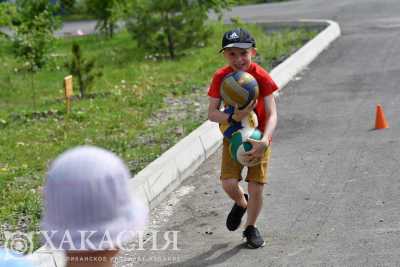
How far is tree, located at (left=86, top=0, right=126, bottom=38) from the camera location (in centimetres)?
A: 2511

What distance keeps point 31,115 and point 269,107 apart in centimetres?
782

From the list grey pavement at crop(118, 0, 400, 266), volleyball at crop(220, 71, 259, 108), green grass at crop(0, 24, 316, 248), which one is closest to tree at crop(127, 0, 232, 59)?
green grass at crop(0, 24, 316, 248)

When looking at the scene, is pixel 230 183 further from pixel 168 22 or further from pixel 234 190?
pixel 168 22

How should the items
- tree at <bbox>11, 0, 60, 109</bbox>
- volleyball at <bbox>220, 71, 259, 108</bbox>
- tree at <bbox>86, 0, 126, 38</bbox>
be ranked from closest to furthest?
volleyball at <bbox>220, 71, 259, 108</bbox> < tree at <bbox>11, 0, 60, 109</bbox> < tree at <bbox>86, 0, 126, 38</bbox>

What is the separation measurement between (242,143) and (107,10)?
1963cm

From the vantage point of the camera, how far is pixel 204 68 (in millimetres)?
18562

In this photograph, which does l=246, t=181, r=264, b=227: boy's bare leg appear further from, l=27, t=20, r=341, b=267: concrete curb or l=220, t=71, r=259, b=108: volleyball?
l=27, t=20, r=341, b=267: concrete curb

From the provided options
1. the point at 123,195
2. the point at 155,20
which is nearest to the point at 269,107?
the point at 123,195

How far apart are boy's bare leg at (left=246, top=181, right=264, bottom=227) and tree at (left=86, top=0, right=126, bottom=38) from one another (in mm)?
18325

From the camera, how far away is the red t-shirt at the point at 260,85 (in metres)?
6.70

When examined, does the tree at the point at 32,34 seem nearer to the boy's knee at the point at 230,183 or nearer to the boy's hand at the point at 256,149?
the boy's knee at the point at 230,183

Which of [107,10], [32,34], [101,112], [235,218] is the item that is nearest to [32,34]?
[32,34]

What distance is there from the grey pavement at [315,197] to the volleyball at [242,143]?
68 centimetres

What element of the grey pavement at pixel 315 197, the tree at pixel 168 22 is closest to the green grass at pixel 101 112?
the tree at pixel 168 22
